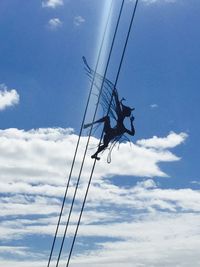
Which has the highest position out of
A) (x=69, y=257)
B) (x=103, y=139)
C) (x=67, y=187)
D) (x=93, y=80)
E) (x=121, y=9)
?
(x=121, y=9)

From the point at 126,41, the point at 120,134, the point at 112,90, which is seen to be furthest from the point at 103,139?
the point at 126,41

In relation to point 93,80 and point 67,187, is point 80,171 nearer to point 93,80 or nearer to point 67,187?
point 67,187

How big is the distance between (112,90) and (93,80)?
1.31 meters

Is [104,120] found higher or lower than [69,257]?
higher

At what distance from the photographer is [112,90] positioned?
29.8 metres

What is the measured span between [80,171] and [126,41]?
5.99 meters

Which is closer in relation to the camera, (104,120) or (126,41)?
(126,41)

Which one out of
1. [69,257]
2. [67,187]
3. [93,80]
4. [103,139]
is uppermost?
[93,80]

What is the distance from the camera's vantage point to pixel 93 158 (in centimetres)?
3155

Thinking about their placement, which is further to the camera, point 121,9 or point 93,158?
point 93,158

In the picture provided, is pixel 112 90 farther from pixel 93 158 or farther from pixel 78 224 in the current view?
pixel 78 224

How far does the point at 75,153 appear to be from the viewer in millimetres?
31359

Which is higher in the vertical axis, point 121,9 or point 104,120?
point 121,9

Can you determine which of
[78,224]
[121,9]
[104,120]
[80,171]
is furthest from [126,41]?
[78,224]
